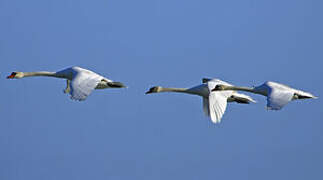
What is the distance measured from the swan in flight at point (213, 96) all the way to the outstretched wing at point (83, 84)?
4.62 m

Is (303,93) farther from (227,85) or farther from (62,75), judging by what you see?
(62,75)

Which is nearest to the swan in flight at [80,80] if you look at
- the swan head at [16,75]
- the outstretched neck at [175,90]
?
the swan head at [16,75]

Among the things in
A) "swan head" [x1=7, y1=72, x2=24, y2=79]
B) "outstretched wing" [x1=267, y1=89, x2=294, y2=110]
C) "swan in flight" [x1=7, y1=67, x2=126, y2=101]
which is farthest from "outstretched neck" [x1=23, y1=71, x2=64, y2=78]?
"outstretched wing" [x1=267, y1=89, x2=294, y2=110]

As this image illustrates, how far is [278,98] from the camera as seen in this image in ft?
121

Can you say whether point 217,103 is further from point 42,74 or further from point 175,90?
point 42,74

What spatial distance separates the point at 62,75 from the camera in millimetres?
41625

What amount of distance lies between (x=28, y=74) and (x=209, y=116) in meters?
8.04

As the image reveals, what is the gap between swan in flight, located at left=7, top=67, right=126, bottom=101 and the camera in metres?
36.2

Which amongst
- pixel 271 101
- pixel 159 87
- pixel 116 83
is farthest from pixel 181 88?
pixel 271 101

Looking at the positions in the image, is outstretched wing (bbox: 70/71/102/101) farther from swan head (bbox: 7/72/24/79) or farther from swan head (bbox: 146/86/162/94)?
swan head (bbox: 146/86/162/94)

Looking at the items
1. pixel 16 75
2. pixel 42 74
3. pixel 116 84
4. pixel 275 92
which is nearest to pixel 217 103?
pixel 275 92

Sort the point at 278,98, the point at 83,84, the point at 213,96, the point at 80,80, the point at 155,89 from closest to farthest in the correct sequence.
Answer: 1. the point at 278,98
2. the point at 83,84
3. the point at 80,80
4. the point at 213,96
5. the point at 155,89

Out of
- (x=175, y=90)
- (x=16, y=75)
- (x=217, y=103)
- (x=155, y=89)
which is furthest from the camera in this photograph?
(x=155, y=89)

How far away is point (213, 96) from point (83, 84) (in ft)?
20.0
